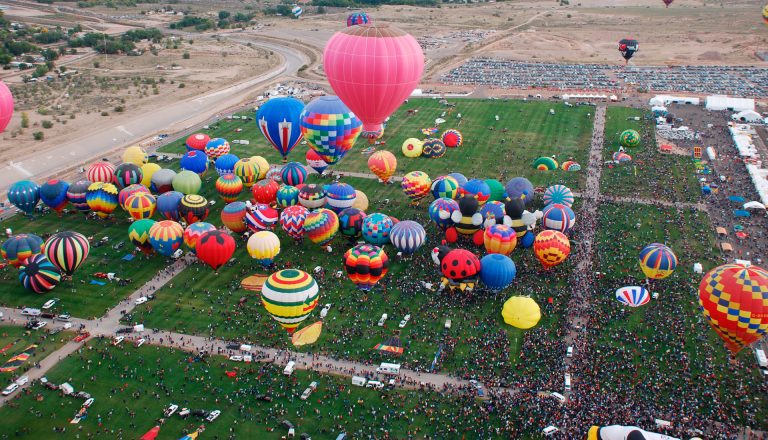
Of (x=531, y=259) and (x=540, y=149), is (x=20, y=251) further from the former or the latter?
(x=540, y=149)

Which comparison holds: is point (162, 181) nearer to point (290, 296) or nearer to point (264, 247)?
point (264, 247)

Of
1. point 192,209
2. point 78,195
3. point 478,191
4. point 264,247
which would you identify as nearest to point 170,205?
point 192,209

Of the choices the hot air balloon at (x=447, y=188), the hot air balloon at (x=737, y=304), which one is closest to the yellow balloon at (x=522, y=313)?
Answer: the hot air balloon at (x=737, y=304)

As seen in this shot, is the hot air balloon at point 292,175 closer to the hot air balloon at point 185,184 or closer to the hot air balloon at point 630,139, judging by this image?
the hot air balloon at point 185,184

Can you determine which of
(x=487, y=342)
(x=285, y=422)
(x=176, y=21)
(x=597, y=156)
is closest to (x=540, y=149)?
(x=597, y=156)

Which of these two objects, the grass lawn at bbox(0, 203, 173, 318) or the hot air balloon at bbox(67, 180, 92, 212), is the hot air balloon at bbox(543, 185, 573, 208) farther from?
the hot air balloon at bbox(67, 180, 92, 212)

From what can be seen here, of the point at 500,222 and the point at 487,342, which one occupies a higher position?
the point at 500,222
